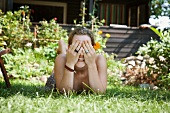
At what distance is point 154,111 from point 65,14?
12.7 metres

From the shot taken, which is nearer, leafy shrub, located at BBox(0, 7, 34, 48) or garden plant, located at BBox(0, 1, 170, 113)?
garden plant, located at BBox(0, 1, 170, 113)

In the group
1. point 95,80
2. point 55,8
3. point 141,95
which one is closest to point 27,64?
point 141,95

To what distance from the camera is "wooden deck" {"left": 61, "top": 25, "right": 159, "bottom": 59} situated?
1068 centimetres

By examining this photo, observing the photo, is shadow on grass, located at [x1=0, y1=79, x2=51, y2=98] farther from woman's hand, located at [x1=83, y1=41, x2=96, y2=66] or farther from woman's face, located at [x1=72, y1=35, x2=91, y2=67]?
woman's hand, located at [x1=83, y1=41, x2=96, y2=66]

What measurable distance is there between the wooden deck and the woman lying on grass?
A: 721 cm

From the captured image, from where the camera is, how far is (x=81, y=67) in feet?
11.0

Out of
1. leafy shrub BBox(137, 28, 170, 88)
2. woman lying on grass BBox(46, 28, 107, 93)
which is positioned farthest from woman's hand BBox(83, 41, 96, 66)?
leafy shrub BBox(137, 28, 170, 88)

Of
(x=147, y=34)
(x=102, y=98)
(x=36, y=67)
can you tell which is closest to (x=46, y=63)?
(x=36, y=67)

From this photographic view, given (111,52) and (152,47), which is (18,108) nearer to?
(152,47)

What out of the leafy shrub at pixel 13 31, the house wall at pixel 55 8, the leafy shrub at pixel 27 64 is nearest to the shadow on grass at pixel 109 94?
the leafy shrub at pixel 27 64

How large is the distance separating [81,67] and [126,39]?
7.71 metres

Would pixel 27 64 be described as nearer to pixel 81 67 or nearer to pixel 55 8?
pixel 81 67

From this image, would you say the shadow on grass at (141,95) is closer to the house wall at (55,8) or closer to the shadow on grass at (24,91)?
the shadow on grass at (24,91)

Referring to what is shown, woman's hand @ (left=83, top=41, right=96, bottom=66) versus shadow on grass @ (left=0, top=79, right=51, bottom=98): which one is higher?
woman's hand @ (left=83, top=41, right=96, bottom=66)
